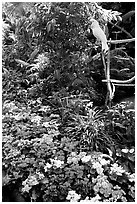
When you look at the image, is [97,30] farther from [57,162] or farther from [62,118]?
[57,162]

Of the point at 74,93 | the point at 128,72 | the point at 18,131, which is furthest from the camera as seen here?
the point at 128,72

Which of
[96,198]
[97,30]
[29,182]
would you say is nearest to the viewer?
[96,198]

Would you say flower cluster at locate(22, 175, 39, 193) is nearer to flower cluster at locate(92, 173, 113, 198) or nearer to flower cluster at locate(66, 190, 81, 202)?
flower cluster at locate(66, 190, 81, 202)

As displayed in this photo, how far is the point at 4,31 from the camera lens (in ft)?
13.3

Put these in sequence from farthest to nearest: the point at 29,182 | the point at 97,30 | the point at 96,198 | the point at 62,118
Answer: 1. the point at 97,30
2. the point at 62,118
3. the point at 29,182
4. the point at 96,198

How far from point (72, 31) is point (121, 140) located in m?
1.16

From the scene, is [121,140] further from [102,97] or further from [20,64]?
[20,64]

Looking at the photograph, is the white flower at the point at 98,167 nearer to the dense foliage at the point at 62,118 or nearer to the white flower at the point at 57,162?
the dense foliage at the point at 62,118

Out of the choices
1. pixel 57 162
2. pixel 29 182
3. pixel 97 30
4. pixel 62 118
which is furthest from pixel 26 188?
pixel 97 30

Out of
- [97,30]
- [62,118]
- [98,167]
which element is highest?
[97,30]

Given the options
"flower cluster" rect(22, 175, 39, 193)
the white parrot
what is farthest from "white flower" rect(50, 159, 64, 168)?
the white parrot

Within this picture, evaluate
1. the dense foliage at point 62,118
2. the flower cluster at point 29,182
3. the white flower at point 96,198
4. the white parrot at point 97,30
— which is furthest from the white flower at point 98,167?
the white parrot at point 97,30

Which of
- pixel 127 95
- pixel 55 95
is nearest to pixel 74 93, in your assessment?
pixel 55 95

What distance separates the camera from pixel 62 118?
8.86ft
